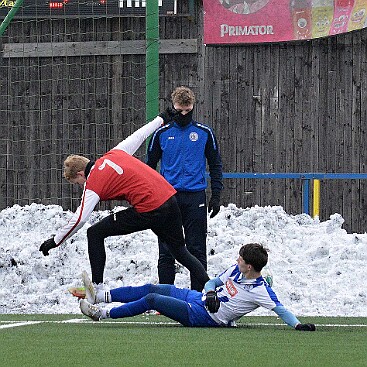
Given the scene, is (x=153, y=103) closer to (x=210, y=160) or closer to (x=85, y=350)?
(x=210, y=160)

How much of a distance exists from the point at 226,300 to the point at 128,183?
133 cm

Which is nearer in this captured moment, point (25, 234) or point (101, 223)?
point (101, 223)

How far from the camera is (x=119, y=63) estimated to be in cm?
1880

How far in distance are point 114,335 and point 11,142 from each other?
34.3 feet

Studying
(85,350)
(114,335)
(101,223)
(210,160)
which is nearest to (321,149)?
(210,160)

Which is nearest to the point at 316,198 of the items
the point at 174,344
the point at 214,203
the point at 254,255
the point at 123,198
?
the point at 214,203

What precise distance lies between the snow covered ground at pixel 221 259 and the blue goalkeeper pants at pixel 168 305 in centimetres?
263

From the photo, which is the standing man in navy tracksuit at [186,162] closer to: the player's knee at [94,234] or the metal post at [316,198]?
the player's knee at [94,234]

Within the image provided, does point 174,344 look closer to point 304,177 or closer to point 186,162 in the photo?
point 186,162

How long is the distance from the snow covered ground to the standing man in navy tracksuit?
136 centimetres

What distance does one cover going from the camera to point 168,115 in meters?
11.2

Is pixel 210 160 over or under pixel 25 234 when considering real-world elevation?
over

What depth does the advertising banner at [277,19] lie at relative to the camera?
18.6 meters

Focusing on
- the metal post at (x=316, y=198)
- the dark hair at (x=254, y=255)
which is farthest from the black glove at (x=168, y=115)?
the metal post at (x=316, y=198)
